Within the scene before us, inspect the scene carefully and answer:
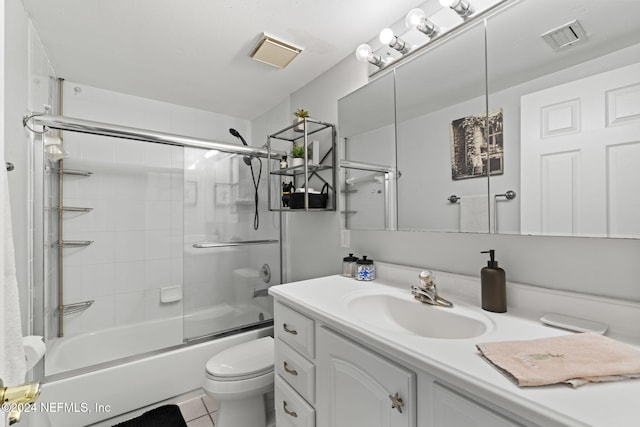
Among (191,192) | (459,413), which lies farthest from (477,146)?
(191,192)

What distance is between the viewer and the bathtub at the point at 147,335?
1.85m

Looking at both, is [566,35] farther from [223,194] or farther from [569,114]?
[223,194]

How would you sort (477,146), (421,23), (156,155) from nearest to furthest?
1. (477,146)
2. (421,23)
3. (156,155)

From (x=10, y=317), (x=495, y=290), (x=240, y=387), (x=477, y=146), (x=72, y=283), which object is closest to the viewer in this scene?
(x=10, y=317)

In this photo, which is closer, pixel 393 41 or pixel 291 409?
pixel 291 409

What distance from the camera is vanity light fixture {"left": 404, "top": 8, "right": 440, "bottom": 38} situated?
1151 millimetres

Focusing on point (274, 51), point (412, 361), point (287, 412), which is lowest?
point (287, 412)

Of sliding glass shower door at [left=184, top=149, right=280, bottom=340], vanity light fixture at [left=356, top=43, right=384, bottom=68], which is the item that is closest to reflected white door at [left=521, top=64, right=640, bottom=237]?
vanity light fixture at [left=356, top=43, right=384, bottom=68]

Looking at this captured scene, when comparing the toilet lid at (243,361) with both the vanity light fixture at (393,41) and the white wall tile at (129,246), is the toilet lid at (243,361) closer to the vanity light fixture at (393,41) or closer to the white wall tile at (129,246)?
the white wall tile at (129,246)

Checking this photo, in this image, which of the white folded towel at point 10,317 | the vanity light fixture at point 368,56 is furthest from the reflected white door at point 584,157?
the white folded towel at point 10,317

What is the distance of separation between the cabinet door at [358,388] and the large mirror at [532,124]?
627 mm

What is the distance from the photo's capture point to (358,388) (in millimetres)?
846

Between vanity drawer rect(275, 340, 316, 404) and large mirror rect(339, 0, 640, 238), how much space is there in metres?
0.75

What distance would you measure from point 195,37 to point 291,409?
1909 mm
